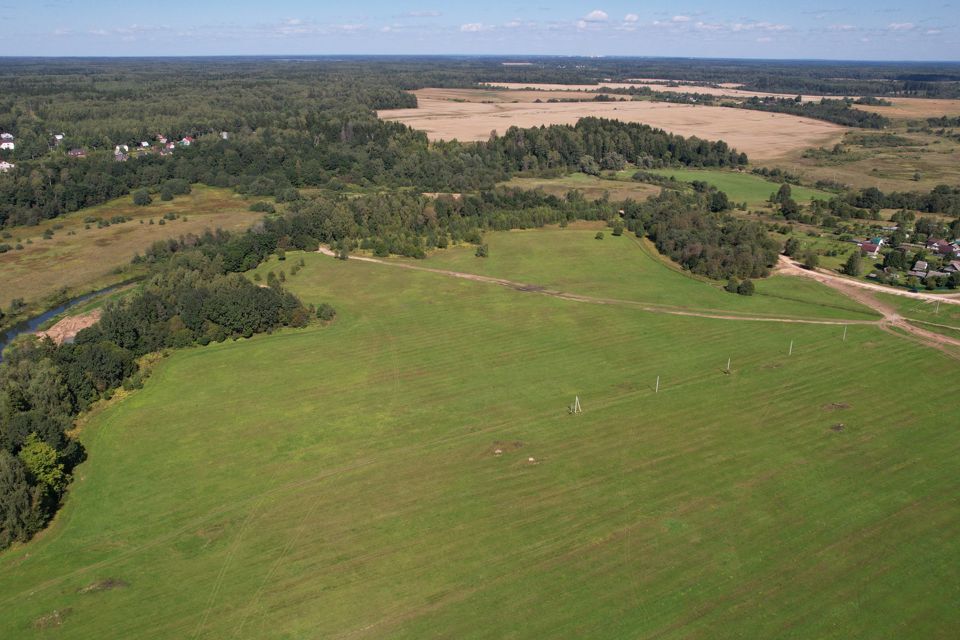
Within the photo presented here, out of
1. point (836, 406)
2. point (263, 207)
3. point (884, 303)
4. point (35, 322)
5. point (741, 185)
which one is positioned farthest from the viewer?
point (741, 185)

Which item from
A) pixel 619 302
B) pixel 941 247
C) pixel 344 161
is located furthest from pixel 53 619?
pixel 344 161

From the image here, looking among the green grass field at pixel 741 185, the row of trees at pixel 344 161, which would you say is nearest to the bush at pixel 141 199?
the row of trees at pixel 344 161

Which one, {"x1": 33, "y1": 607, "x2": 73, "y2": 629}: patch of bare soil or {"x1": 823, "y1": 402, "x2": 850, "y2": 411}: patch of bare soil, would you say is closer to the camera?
{"x1": 33, "y1": 607, "x2": 73, "y2": 629}: patch of bare soil

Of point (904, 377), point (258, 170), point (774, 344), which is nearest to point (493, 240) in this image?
point (774, 344)

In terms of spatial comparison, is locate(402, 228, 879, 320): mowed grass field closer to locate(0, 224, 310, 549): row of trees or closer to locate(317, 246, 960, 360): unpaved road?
locate(317, 246, 960, 360): unpaved road

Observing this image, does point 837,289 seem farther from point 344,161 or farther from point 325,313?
point 344,161

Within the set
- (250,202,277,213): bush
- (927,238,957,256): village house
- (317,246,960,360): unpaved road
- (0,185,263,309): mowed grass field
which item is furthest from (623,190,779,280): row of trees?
(0,185,263,309): mowed grass field

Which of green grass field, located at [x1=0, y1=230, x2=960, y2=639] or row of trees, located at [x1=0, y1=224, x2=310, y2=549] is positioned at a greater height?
row of trees, located at [x1=0, y1=224, x2=310, y2=549]
